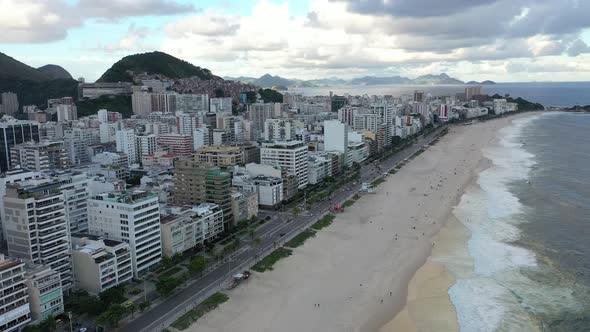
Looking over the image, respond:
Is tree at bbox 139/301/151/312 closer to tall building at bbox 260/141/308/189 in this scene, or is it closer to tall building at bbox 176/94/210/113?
tall building at bbox 260/141/308/189

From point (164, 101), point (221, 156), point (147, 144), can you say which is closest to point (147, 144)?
point (147, 144)

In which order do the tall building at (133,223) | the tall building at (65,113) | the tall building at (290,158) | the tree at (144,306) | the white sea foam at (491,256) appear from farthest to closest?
the tall building at (65,113) < the tall building at (290,158) < the tall building at (133,223) < the white sea foam at (491,256) < the tree at (144,306)

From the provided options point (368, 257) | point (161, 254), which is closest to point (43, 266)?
point (161, 254)

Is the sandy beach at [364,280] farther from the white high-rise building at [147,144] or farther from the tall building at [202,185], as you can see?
the white high-rise building at [147,144]

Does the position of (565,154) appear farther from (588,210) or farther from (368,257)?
(368,257)

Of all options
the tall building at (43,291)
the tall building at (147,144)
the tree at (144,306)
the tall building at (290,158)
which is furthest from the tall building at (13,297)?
the tall building at (147,144)

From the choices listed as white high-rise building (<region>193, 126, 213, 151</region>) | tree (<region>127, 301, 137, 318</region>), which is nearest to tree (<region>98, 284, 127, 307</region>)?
tree (<region>127, 301, 137, 318</region>)

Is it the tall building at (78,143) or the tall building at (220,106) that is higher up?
the tall building at (220,106)

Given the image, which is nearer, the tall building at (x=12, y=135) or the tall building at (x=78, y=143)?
the tall building at (x=12, y=135)
